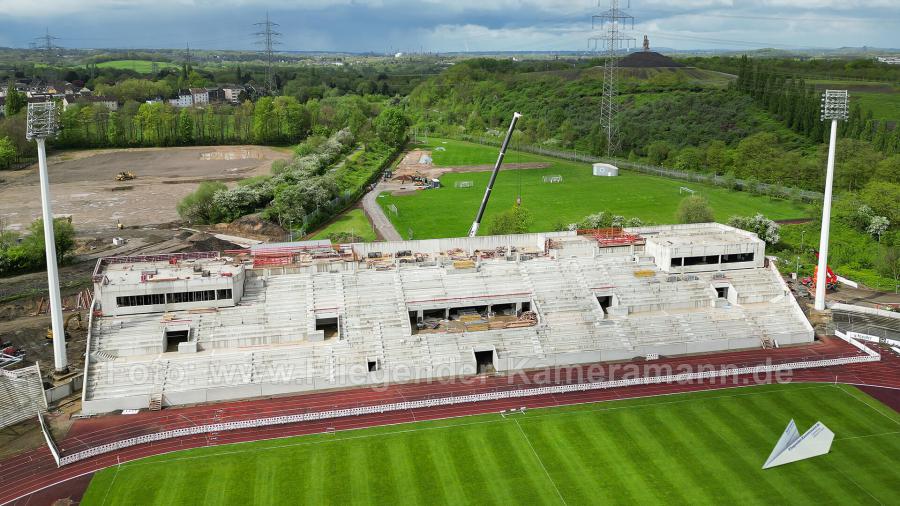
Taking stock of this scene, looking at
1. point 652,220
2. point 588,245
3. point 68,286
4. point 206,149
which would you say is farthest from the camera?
point 206,149

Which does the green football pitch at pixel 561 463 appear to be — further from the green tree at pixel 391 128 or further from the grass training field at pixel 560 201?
the green tree at pixel 391 128

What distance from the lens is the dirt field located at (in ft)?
330

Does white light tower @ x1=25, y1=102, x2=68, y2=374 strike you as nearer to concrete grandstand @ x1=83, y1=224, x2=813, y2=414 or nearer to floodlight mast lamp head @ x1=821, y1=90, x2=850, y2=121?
concrete grandstand @ x1=83, y1=224, x2=813, y2=414

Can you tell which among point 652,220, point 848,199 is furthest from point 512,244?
point 848,199

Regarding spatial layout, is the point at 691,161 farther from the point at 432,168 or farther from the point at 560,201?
the point at 432,168

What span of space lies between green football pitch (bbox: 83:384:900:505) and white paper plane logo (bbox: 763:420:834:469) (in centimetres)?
45

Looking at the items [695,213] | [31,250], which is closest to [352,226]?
[31,250]

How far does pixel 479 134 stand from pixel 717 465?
14086 centimetres

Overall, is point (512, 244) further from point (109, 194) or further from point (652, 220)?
point (109, 194)

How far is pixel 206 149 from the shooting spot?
158m

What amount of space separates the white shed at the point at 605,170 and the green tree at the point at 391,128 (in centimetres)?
4776

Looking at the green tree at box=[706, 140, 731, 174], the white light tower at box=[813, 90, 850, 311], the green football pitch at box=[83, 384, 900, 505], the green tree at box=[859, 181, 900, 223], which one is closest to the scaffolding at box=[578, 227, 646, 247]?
the white light tower at box=[813, 90, 850, 311]

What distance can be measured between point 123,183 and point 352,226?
52.4 metres

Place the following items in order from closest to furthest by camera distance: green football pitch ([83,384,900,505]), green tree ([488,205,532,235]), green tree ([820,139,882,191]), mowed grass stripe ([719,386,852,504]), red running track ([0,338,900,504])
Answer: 1. green football pitch ([83,384,900,505])
2. mowed grass stripe ([719,386,852,504])
3. red running track ([0,338,900,504])
4. green tree ([488,205,532,235])
5. green tree ([820,139,882,191])
